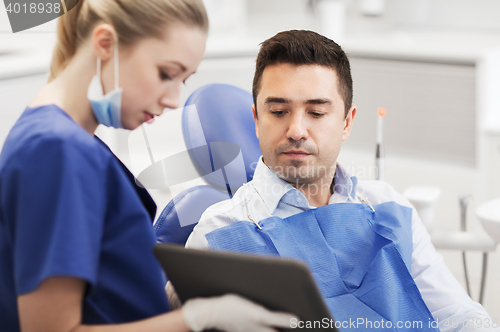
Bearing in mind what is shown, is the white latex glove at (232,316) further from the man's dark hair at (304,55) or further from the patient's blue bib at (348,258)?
the man's dark hair at (304,55)

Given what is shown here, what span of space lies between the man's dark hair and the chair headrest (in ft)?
0.51

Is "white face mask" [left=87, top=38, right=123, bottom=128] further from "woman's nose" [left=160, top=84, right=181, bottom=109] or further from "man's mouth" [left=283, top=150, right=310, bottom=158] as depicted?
"man's mouth" [left=283, top=150, right=310, bottom=158]

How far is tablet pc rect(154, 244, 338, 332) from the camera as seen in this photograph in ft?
2.17

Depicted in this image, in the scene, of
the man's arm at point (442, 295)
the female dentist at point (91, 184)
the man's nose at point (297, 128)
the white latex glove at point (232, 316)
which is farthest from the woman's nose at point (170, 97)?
the man's arm at point (442, 295)

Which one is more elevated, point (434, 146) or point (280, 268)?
point (280, 268)

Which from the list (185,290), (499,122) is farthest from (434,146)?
(185,290)

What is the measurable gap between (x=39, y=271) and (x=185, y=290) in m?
0.23

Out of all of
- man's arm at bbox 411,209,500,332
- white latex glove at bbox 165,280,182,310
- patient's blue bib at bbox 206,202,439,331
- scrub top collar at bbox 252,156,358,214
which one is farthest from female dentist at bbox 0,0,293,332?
man's arm at bbox 411,209,500,332

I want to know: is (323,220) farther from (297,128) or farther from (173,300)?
(173,300)

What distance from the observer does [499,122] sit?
2.39m

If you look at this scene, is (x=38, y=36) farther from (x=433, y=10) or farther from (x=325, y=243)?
(x=433, y=10)

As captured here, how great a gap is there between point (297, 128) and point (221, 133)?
11.6 inches

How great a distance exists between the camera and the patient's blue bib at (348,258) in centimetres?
109

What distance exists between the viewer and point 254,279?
0.70 metres
